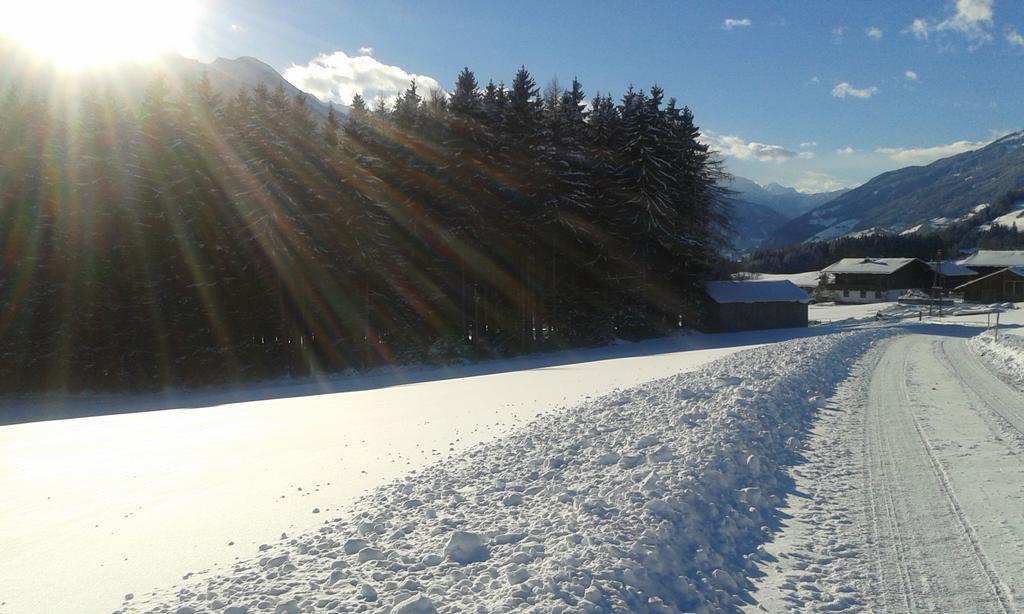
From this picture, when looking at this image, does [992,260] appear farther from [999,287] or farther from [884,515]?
[884,515]

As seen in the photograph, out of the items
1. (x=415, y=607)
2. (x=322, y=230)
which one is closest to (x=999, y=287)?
(x=322, y=230)

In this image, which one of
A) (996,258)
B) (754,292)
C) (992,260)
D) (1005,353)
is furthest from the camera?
(996,258)

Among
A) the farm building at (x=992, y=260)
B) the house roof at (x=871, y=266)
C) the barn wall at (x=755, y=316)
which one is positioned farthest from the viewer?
the farm building at (x=992, y=260)

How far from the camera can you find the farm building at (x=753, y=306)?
46.6m

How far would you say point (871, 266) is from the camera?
310 ft

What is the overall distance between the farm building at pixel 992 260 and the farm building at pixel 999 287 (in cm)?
1665

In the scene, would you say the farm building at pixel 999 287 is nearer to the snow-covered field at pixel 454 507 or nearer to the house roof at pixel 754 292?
the house roof at pixel 754 292

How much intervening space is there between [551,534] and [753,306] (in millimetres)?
45392

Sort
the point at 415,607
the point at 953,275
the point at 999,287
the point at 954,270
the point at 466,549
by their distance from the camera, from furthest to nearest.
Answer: the point at 954,270 < the point at 953,275 < the point at 999,287 < the point at 466,549 < the point at 415,607

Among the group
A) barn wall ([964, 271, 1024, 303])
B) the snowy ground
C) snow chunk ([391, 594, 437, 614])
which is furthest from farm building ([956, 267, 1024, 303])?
snow chunk ([391, 594, 437, 614])

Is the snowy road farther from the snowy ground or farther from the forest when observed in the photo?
the forest

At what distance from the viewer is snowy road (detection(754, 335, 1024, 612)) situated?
516cm

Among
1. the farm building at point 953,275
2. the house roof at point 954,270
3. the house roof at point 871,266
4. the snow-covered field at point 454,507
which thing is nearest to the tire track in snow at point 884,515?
the snow-covered field at point 454,507

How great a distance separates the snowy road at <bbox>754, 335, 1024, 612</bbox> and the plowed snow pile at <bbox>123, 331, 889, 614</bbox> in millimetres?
520
